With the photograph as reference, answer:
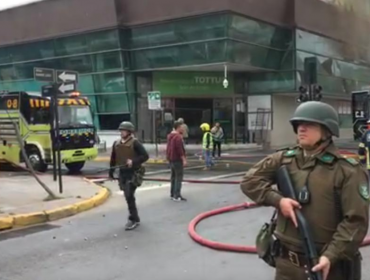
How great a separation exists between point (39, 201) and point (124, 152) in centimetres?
298

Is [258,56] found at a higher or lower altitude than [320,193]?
higher

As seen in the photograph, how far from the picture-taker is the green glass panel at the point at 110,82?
1192 inches

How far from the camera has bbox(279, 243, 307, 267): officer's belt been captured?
279cm

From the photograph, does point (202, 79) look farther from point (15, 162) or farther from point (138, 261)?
point (138, 261)

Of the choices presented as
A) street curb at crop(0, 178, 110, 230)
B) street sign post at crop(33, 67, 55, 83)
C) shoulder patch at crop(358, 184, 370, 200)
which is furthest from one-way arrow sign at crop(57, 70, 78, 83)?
shoulder patch at crop(358, 184, 370, 200)

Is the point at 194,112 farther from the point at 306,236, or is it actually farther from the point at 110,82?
the point at 306,236

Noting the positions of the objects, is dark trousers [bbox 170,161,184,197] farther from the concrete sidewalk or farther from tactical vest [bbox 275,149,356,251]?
tactical vest [bbox 275,149,356,251]

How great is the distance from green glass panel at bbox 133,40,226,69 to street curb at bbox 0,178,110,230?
18242 mm

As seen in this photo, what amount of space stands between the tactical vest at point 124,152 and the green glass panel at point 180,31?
19841 mm

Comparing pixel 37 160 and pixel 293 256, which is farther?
pixel 37 160

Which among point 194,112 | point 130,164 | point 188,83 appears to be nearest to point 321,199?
point 130,164

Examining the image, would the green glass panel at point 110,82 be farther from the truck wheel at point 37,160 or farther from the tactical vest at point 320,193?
the tactical vest at point 320,193

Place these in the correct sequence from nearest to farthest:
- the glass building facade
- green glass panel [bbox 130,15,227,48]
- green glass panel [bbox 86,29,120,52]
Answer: green glass panel [bbox 130,15,227,48]
the glass building facade
green glass panel [bbox 86,29,120,52]

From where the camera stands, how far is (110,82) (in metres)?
30.9
